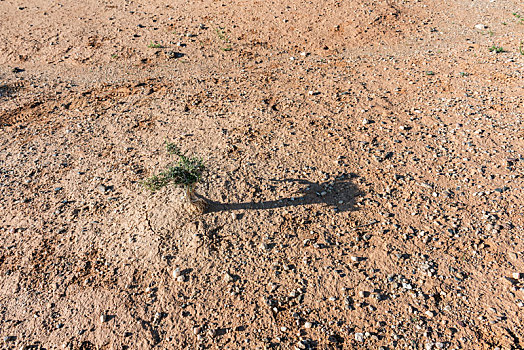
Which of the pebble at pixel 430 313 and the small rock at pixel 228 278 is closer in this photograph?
the pebble at pixel 430 313

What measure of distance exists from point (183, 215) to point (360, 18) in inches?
294

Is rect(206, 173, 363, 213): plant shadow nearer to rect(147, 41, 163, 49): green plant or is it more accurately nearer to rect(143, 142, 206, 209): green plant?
rect(143, 142, 206, 209): green plant

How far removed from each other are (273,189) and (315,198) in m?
0.62

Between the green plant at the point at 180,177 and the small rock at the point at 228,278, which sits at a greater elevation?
the green plant at the point at 180,177

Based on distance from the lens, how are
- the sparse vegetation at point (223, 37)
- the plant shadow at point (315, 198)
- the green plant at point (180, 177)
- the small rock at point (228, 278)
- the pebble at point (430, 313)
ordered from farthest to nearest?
the sparse vegetation at point (223, 37) < the plant shadow at point (315, 198) < the green plant at point (180, 177) < the small rock at point (228, 278) < the pebble at point (430, 313)

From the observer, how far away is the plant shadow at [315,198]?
4816 millimetres

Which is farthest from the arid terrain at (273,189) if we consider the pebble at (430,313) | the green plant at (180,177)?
the green plant at (180,177)

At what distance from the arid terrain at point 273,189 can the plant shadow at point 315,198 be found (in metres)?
0.02

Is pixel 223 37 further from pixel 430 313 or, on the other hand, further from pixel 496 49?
pixel 430 313

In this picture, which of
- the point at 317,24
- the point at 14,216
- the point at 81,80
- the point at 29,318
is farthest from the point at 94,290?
the point at 317,24

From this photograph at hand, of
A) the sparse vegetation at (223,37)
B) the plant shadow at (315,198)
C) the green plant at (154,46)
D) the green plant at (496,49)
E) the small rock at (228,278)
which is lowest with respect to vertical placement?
the small rock at (228,278)

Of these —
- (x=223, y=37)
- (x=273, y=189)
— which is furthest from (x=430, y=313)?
(x=223, y=37)

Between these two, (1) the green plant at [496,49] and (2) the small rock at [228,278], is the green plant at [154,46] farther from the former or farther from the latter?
(1) the green plant at [496,49]

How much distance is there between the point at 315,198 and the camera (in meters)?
4.93
